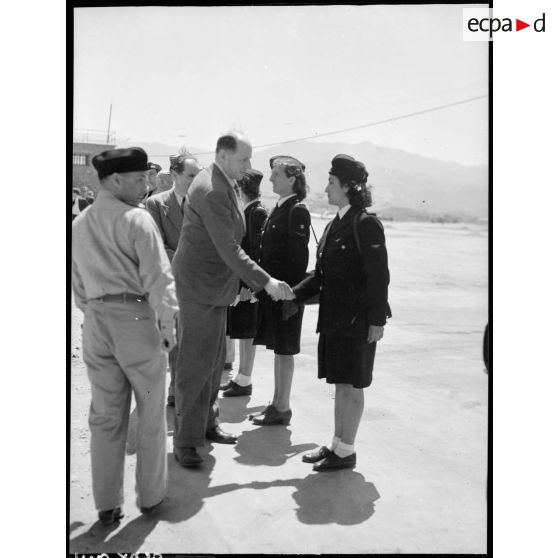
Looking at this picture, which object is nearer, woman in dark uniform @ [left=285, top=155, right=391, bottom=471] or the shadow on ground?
the shadow on ground

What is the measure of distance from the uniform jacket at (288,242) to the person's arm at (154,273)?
5.49ft

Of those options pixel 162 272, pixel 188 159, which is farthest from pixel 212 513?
pixel 188 159

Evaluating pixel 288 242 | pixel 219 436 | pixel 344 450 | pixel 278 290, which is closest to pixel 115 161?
pixel 278 290

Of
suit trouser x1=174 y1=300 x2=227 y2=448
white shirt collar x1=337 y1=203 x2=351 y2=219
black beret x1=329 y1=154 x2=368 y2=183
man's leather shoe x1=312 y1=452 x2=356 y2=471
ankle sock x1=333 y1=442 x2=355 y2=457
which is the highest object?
black beret x1=329 y1=154 x2=368 y2=183

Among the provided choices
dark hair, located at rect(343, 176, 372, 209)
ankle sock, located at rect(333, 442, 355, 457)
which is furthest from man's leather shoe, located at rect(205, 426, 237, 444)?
dark hair, located at rect(343, 176, 372, 209)

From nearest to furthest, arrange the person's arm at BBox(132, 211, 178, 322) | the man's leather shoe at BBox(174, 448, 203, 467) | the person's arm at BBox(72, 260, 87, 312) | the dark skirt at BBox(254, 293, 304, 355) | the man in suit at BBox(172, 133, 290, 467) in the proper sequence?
the person's arm at BBox(132, 211, 178, 322) → the person's arm at BBox(72, 260, 87, 312) → the man in suit at BBox(172, 133, 290, 467) → the man's leather shoe at BBox(174, 448, 203, 467) → the dark skirt at BBox(254, 293, 304, 355)

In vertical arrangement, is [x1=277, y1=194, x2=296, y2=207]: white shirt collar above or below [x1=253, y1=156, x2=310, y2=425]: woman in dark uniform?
above

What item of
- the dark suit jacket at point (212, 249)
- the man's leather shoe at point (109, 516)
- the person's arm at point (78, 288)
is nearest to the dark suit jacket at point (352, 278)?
the dark suit jacket at point (212, 249)

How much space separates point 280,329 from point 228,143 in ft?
5.16

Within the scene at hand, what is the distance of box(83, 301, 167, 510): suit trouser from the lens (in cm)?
→ 324

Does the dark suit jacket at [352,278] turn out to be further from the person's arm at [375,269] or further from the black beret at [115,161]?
the black beret at [115,161]

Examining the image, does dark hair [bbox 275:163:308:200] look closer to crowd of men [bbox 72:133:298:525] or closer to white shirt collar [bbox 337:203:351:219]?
white shirt collar [bbox 337:203:351:219]

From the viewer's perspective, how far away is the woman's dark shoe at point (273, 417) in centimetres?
485

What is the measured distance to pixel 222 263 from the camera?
405cm
